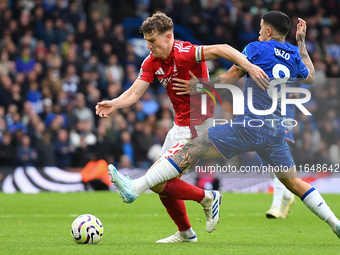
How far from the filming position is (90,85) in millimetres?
16016

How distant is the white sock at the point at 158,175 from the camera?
550 centimetres

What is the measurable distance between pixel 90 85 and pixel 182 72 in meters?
10.3

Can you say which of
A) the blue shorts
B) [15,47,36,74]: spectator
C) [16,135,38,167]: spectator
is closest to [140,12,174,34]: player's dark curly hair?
the blue shorts

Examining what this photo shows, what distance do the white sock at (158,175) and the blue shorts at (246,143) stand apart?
1.55 ft

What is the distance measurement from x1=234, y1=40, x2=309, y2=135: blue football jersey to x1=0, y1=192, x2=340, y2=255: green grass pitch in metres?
1.20

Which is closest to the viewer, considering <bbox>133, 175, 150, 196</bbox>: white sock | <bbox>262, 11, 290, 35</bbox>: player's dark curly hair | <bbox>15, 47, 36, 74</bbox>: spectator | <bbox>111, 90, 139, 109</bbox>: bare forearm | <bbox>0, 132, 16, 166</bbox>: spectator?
<bbox>133, 175, 150, 196</bbox>: white sock

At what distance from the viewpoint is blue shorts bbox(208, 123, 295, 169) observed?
5.52m

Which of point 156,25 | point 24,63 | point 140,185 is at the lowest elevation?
point 24,63

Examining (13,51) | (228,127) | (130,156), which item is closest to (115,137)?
(130,156)

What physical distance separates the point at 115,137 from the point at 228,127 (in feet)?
32.7

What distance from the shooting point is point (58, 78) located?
1577 cm

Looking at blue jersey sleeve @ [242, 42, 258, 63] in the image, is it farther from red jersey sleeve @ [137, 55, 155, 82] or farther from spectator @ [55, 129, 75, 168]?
spectator @ [55, 129, 75, 168]

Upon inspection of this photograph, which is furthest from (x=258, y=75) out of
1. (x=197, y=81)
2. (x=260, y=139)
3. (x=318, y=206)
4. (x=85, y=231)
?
(x=85, y=231)

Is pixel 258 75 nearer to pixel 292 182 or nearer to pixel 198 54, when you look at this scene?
pixel 198 54
